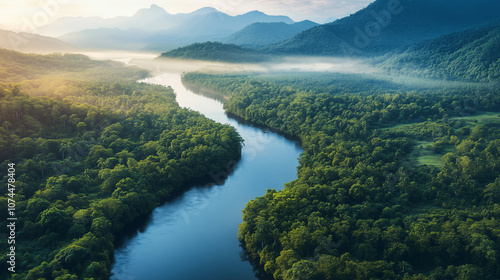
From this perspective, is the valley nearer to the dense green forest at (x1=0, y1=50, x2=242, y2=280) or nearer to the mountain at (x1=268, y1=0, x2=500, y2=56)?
the dense green forest at (x1=0, y1=50, x2=242, y2=280)

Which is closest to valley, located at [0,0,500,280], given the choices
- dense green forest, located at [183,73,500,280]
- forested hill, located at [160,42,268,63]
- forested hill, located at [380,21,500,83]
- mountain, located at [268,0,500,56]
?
dense green forest, located at [183,73,500,280]

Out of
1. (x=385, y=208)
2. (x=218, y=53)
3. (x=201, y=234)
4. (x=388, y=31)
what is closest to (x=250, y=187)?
(x=201, y=234)

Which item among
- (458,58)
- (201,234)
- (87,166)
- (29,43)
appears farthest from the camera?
(29,43)

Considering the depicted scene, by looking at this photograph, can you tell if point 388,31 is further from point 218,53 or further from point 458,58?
point 218,53

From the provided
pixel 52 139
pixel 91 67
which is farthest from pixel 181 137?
pixel 91 67

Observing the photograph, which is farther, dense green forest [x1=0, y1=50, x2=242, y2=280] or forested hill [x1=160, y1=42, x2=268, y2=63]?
forested hill [x1=160, y1=42, x2=268, y2=63]

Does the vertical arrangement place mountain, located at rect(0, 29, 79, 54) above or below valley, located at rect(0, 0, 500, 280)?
above
